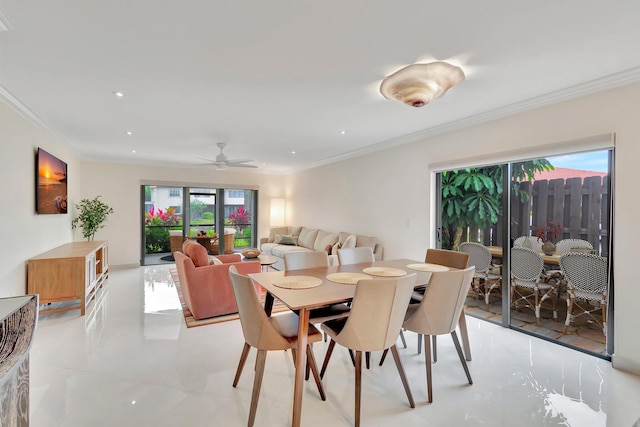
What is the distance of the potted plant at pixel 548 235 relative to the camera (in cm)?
310

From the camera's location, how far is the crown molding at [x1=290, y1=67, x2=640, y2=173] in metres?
2.40

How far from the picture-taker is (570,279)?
295 cm

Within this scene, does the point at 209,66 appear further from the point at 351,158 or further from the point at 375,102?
the point at 351,158

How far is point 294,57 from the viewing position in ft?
7.00

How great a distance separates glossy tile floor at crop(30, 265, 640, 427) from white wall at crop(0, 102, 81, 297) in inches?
27.8

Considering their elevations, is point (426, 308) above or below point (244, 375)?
above

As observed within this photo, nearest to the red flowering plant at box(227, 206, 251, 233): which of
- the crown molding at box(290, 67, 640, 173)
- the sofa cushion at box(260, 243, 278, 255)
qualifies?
the sofa cushion at box(260, 243, 278, 255)

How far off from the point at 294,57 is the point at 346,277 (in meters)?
1.68

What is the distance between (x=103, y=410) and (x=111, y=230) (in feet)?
17.6

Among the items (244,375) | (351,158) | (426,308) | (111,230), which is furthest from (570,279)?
(111,230)

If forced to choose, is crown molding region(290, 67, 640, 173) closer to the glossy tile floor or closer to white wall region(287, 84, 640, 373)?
white wall region(287, 84, 640, 373)

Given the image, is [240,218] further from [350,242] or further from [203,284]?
[203,284]

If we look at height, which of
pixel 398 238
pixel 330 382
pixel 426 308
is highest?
pixel 398 238

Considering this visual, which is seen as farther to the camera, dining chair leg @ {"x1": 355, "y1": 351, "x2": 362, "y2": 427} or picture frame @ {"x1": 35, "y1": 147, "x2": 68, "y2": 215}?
picture frame @ {"x1": 35, "y1": 147, "x2": 68, "y2": 215}
